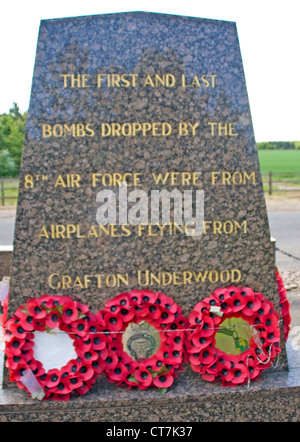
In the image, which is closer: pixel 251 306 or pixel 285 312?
pixel 251 306

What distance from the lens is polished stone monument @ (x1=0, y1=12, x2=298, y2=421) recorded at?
309cm

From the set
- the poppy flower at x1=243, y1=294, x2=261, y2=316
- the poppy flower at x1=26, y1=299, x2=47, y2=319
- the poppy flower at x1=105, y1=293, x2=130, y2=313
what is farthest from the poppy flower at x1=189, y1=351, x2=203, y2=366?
the poppy flower at x1=26, y1=299, x2=47, y2=319

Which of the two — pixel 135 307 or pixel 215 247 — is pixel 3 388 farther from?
pixel 215 247

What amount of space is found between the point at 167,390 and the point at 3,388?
3.25ft

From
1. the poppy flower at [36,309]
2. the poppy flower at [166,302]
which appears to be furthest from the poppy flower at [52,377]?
the poppy flower at [166,302]

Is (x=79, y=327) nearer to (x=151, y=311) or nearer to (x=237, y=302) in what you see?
(x=151, y=311)

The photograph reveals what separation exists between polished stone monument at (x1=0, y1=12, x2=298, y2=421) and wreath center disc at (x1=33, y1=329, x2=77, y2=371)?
244 millimetres

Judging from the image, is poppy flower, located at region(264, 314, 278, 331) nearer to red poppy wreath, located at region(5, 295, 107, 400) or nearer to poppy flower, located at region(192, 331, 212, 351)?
poppy flower, located at region(192, 331, 212, 351)

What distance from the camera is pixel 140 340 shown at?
312 centimetres

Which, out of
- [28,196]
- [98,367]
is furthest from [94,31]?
[98,367]

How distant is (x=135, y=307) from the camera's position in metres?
3.09

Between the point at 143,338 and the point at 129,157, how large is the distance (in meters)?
1.10

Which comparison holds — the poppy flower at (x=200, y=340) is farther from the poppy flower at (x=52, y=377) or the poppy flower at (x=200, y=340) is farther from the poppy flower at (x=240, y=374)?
the poppy flower at (x=52, y=377)

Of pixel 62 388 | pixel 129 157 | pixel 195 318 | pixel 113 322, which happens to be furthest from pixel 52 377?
pixel 129 157
